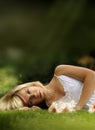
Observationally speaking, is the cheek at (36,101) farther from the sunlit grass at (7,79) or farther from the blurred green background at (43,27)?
the blurred green background at (43,27)

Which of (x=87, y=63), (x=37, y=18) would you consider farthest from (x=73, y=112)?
(x=37, y=18)

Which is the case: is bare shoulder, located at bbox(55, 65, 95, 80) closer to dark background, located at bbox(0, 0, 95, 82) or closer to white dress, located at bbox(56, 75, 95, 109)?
white dress, located at bbox(56, 75, 95, 109)

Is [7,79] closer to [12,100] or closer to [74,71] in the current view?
[12,100]

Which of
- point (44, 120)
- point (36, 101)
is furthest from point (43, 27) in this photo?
point (36, 101)

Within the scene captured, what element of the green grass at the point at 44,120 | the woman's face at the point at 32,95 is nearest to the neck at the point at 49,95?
the woman's face at the point at 32,95

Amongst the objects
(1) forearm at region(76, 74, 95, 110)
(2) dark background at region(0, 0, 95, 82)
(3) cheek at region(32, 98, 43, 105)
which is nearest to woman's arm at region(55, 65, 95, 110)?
(1) forearm at region(76, 74, 95, 110)

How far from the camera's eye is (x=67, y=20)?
1004 millimetres

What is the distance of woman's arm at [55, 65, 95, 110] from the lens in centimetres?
127

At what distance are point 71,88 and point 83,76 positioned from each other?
0.06 m

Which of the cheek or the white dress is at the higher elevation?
the white dress

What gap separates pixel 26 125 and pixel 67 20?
0.30 m

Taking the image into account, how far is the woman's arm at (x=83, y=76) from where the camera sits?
1.27 m

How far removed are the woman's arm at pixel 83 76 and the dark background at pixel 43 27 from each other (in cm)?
22

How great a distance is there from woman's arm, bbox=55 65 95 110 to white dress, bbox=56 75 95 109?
14mm
